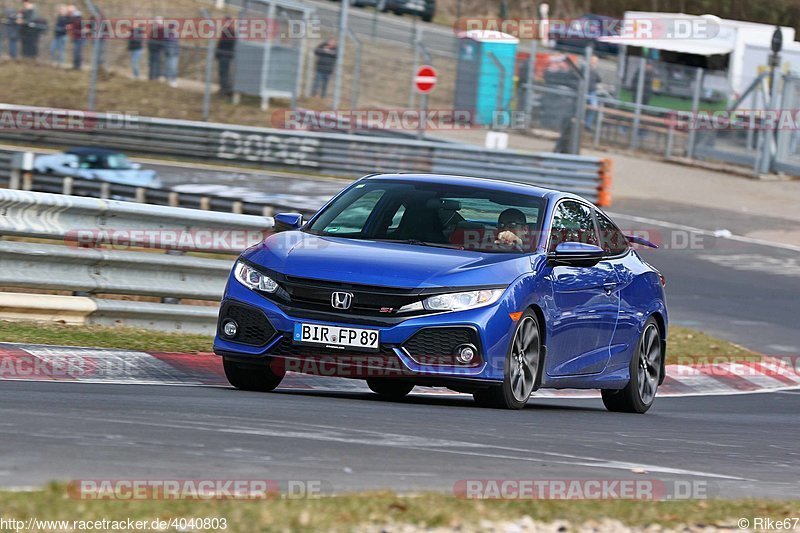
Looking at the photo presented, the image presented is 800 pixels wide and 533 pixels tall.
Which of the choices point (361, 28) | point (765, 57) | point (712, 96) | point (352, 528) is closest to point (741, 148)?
point (712, 96)

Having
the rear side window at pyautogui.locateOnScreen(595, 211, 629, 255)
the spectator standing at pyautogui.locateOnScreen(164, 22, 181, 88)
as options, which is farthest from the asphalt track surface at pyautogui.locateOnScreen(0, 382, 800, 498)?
the spectator standing at pyautogui.locateOnScreen(164, 22, 181, 88)

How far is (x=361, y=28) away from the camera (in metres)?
49.6

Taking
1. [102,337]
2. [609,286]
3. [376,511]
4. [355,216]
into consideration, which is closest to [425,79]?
[102,337]

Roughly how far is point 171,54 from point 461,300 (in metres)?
27.1

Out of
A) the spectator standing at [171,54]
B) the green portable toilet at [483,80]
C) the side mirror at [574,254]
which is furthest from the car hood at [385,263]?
the green portable toilet at [483,80]

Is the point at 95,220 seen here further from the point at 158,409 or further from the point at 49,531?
the point at 49,531

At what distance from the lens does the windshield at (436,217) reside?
9523mm

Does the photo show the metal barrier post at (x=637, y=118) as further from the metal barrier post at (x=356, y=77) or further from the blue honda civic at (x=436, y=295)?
the blue honda civic at (x=436, y=295)

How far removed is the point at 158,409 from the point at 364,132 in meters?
27.3

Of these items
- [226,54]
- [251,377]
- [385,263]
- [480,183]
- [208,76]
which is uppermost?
[226,54]

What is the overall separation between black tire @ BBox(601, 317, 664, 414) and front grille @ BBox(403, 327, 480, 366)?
270cm

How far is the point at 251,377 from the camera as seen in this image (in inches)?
367

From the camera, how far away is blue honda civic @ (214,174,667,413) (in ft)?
28.3

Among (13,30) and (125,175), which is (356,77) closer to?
(13,30)
